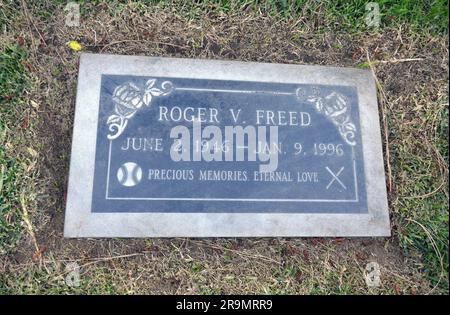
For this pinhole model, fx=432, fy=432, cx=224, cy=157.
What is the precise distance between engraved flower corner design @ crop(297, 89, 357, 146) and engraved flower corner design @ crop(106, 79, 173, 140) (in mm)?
765

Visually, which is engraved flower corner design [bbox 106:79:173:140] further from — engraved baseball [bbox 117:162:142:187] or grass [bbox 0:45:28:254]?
grass [bbox 0:45:28:254]

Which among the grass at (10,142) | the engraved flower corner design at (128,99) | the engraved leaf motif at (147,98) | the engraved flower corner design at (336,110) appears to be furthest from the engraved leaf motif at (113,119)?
the engraved flower corner design at (336,110)

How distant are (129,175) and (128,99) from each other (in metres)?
0.40

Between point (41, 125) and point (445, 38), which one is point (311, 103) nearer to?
point (445, 38)

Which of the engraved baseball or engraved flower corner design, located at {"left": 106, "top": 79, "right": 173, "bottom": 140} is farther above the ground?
engraved flower corner design, located at {"left": 106, "top": 79, "right": 173, "bottom": 140}

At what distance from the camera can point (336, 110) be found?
2.35 metres

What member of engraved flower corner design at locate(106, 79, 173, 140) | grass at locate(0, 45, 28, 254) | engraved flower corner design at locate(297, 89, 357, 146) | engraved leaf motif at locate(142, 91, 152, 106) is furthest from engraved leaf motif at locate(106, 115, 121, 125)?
engraved flower corner design at locate(297, 89, 357, 146)

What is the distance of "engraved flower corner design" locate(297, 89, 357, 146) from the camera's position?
2324mm

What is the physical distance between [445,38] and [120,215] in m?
2.14

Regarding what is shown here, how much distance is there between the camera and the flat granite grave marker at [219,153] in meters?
2.13
